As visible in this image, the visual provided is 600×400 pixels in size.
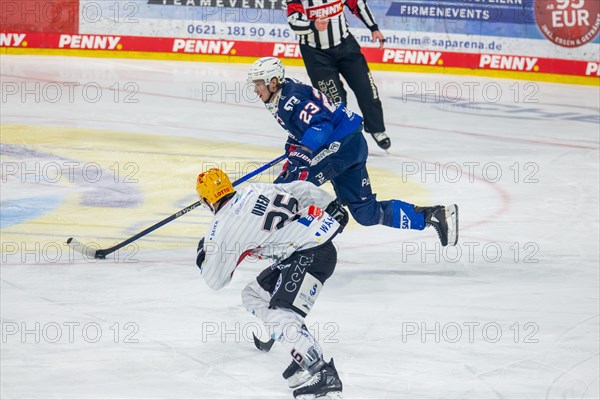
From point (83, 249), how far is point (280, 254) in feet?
7.63

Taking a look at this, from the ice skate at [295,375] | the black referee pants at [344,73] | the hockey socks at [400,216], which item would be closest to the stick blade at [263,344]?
the ice skate at [295,375]

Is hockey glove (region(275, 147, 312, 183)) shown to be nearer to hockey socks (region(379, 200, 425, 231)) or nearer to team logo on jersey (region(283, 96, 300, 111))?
team logo on jersey (region(283, 96, 300, 111))

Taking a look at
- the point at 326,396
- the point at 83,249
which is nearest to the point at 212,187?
the point at 326,396

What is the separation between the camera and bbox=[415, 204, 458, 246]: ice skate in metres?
6.72

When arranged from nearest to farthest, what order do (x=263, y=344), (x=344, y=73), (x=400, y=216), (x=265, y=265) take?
(x=263, y=344), (x=400, y=216), (x=265, y=265), (x=344, y=73)

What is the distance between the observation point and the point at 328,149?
6.30m

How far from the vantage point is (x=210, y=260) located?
15.4 ft

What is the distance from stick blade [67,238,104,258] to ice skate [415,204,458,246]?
2.05 meters

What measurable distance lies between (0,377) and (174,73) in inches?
386

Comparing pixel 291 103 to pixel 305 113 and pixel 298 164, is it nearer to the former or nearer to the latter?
pixel 305 113

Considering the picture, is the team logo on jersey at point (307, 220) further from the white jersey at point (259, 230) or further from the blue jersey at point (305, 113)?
the blue jersey at point (305, 113)

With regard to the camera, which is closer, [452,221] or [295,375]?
[295,375]

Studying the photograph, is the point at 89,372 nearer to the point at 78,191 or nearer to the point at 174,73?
the point at 78,191

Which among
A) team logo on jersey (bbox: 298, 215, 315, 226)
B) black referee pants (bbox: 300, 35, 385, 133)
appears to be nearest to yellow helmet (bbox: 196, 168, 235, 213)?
team logo on jersey (bbox: 298, 215, 315, 226)
